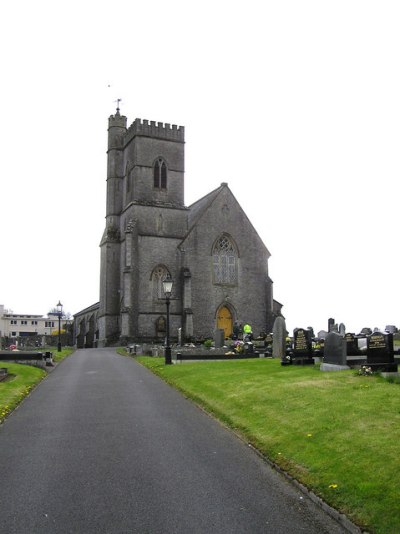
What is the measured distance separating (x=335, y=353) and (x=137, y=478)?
460 inches

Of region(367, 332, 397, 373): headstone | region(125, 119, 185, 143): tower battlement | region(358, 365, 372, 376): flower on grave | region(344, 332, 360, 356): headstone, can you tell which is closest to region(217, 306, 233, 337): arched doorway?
region(125, 119, 185, 143): tower battlement

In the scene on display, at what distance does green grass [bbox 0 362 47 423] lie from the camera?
15.4 m

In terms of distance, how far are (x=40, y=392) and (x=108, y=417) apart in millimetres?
5340

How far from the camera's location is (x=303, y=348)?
72.5 ft

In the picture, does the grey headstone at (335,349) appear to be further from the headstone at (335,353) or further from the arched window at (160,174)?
the arched window at (160,174)

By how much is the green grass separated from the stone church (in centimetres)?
2299

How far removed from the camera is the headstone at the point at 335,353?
62.1ft

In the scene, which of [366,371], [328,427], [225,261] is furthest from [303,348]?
[225,261]

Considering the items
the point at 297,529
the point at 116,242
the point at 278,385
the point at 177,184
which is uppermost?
the point at 177,184

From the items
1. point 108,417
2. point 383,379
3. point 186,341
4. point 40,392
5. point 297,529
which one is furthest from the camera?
point 186,341

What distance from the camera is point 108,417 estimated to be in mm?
13734

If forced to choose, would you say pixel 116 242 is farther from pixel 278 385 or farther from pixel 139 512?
pixel 139 512

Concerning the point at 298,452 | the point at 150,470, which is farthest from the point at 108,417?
the point at 298,452

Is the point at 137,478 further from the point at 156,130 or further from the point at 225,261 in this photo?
the point at 156,130
